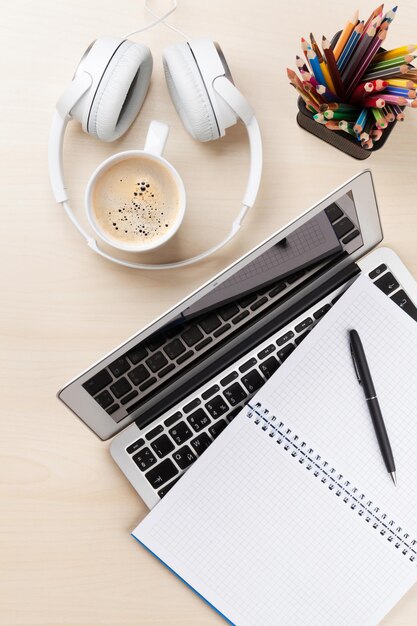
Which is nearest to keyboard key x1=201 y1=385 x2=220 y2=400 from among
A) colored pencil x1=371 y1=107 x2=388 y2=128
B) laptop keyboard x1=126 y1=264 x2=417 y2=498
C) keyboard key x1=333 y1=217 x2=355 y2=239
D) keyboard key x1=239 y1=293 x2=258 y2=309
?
laptop keyboard x1=126 y1=264 x2=417 y2=498

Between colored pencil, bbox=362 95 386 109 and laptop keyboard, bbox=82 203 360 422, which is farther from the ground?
colored pencil, bbox=362 95 386 109

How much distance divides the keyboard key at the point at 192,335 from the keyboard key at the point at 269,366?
0.08m

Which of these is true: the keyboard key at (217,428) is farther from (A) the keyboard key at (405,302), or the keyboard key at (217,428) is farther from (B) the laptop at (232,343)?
(A) the keyboard key at (405,302)

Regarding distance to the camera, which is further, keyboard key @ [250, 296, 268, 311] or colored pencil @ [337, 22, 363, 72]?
keyboard key @ [250, 296, 268, 311]

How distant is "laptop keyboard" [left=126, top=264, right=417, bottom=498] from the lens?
0.72 m

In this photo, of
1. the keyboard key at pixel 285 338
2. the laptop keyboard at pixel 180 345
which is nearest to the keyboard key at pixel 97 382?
the laptop keyboard at pixel 180 345

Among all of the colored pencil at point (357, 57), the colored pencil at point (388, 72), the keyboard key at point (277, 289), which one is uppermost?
the colored pencil at point (357, 57)

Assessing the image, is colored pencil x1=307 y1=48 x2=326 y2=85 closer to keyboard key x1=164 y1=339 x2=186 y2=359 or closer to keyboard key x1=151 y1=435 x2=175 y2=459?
keyboard key x1=164 y1=339 x2=186 y2=359

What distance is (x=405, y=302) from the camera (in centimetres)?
74

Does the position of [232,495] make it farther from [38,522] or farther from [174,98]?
[174,98]

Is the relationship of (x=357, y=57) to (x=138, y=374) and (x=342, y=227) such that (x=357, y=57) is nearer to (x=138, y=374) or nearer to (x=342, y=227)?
(x=342, y=227)

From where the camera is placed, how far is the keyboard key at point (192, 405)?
72 centimetres

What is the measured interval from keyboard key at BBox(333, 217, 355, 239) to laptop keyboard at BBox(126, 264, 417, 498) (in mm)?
85

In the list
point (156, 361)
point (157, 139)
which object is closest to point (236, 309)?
point (156, 361)
